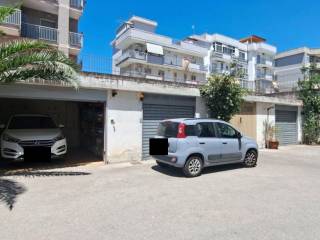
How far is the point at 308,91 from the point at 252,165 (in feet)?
38.2

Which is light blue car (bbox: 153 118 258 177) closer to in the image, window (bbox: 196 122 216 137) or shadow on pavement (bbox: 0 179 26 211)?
window (bbox: 196 122 216 137)

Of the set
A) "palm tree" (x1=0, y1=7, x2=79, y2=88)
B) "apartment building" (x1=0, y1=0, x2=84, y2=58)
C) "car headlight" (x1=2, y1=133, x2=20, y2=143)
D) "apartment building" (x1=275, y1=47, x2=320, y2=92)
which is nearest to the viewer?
"palm tree" (x1=0, y1=7, x2=79, y2=88)

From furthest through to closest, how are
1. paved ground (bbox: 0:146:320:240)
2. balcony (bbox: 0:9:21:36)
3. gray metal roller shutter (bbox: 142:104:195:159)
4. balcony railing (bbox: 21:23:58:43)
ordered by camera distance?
balcony railing (bbox: 21:23:58:43)
balcony (bbox: 0:9:21:36)
gray metal roller shutter (bbox: 142:104:195:159)
paved ground (bbox: 0:146:320:240)

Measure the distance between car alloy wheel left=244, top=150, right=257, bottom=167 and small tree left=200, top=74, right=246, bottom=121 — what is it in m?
3.27

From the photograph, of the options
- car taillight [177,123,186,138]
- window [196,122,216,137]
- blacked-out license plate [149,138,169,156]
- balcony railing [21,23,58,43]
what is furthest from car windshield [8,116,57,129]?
balcony railing [21,23,58,43]

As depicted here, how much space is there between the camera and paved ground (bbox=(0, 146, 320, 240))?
4.19 m

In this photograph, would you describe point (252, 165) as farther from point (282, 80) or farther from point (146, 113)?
point (282, 80)

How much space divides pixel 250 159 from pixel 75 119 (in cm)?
1039

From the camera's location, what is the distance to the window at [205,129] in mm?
8266

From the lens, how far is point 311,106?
18047mm

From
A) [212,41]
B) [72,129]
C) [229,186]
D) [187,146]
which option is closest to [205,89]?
[187,146]

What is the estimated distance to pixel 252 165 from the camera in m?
9.79

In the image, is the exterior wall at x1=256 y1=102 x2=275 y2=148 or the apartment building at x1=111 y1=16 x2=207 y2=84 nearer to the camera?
the exterior wall at x1=256 y1=102 x2=275 y2=148

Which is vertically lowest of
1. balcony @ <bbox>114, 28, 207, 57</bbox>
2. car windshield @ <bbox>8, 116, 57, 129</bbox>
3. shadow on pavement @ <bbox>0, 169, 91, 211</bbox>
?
shadow on pavement @ <bbox>0, 169, 91, 211</bbox>
